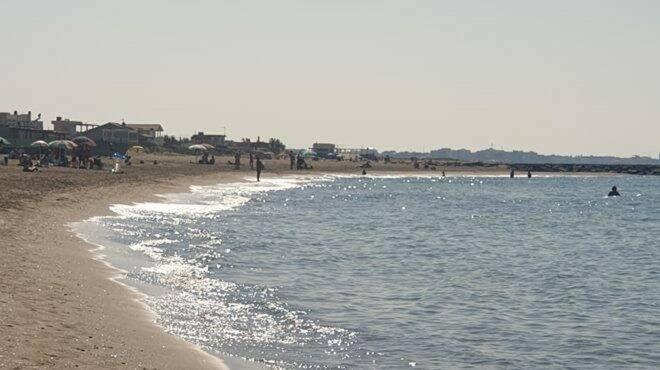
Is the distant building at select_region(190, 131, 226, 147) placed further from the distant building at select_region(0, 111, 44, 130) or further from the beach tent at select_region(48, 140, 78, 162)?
the beach tent at select_region(48, 140, 78, 162)

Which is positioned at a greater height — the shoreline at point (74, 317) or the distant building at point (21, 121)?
the distant building at point (21, 121)

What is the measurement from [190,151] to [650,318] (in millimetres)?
117683

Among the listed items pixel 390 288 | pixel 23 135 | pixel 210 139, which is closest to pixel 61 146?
pixel 23 135

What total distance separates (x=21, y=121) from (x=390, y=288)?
101962mm

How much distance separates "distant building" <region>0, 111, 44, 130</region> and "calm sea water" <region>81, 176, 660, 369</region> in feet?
228

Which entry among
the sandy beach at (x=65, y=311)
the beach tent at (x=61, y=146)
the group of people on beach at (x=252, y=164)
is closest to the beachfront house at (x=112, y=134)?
the group of people on beach at (x=252, y=164)

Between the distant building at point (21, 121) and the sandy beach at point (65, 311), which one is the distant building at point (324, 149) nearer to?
the distant building at point (21, 121)

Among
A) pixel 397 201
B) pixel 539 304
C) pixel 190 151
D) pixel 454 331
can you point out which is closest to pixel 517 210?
pixel 397 201

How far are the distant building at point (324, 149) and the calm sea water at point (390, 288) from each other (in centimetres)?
12841

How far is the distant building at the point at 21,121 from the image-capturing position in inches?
4250

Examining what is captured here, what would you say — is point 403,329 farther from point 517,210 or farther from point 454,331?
point 517,210

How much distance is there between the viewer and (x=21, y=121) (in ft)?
376

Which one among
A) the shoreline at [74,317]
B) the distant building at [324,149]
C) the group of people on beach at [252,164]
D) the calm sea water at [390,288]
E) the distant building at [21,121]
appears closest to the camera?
the shoreline at [74,317]

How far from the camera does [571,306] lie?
19219 millimetres
